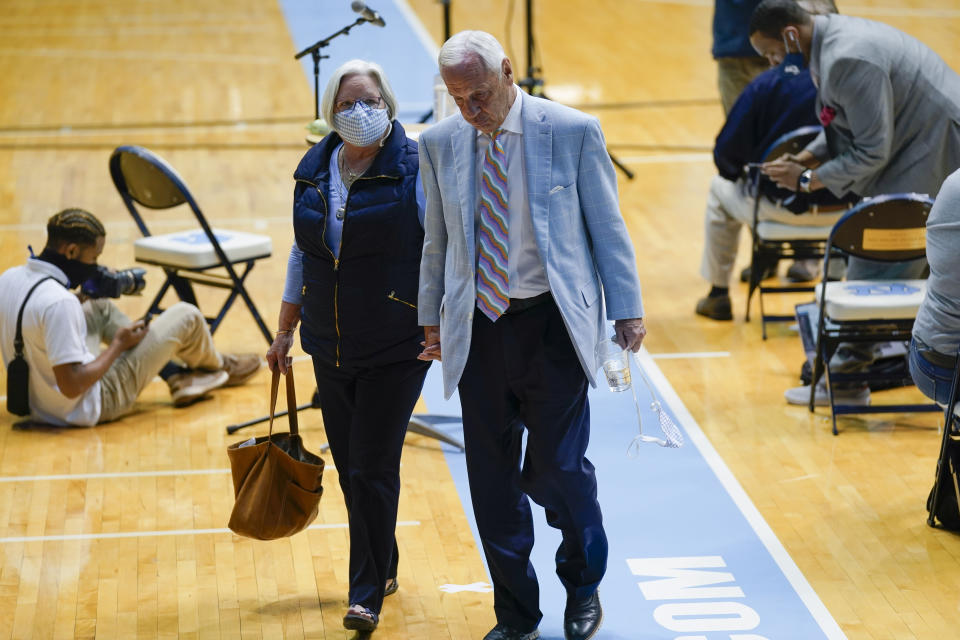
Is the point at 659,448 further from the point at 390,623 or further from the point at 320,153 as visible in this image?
the point at 320,153

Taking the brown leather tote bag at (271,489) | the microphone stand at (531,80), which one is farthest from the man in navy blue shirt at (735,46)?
the brown leather tote bag at (271,489)

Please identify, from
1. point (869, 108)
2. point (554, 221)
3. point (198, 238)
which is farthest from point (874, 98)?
point (198, 238)

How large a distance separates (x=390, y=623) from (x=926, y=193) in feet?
10.2

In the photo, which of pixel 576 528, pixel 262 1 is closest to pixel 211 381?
pixel 576 528

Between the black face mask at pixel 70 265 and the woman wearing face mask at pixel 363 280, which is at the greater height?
the woman wearing face mask at pixel 363 280

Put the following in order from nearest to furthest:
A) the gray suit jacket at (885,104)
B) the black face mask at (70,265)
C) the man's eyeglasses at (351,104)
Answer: the man's eyeglasses at (351,104), the black face mask at (70,265), the gray suit jacket at (885,104)

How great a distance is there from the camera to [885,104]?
5.48 m

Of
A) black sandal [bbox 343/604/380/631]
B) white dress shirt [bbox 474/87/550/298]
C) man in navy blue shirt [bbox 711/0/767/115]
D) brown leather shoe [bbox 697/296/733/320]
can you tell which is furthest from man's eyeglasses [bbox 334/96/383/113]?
man in navy blue shirt [bbox 711/0/767/115]

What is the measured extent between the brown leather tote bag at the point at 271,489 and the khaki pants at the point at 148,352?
180cm

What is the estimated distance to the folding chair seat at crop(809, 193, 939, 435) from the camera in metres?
5.24

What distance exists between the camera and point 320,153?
371 centimetres

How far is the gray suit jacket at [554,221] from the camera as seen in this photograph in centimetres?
331

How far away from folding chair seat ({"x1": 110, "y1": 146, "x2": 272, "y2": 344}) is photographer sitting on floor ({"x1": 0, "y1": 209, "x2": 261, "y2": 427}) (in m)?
0.37

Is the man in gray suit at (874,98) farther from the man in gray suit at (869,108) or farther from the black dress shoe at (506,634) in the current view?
the black dress shoe at (506,634)
